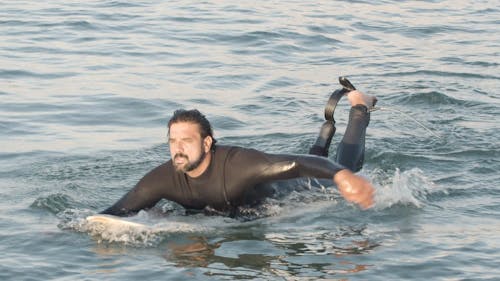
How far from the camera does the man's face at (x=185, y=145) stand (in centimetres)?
799

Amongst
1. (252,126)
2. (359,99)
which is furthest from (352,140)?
(252,126)

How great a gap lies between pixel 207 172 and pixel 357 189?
55.5 inches

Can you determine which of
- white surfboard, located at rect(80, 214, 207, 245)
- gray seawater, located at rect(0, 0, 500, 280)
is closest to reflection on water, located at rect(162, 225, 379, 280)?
gray seawater, located at rect(0, 0, 500, 280)

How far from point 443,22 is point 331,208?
475 inches

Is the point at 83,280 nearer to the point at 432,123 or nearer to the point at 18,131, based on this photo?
the point at 18,131

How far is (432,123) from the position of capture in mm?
12180

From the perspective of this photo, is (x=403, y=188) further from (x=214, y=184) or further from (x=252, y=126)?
(x=252, y=126)

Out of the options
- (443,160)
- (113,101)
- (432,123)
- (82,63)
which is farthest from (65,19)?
(443,160)

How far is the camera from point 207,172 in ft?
27.4

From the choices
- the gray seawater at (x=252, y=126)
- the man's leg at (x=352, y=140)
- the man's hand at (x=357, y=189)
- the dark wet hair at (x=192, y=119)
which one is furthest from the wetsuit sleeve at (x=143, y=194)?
the man's leg at (x=352, y=140)

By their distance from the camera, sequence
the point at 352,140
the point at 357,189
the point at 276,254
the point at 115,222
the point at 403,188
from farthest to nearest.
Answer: the point at 352,140
the point at 403,188
the point at 115,222
the point at 276,254
the point at 357,189

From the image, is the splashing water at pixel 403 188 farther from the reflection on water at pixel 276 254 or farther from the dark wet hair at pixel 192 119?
the dark wet hair at pixel 192 119

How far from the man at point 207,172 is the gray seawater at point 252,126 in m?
0.16

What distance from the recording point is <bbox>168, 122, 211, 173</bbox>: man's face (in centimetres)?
799
